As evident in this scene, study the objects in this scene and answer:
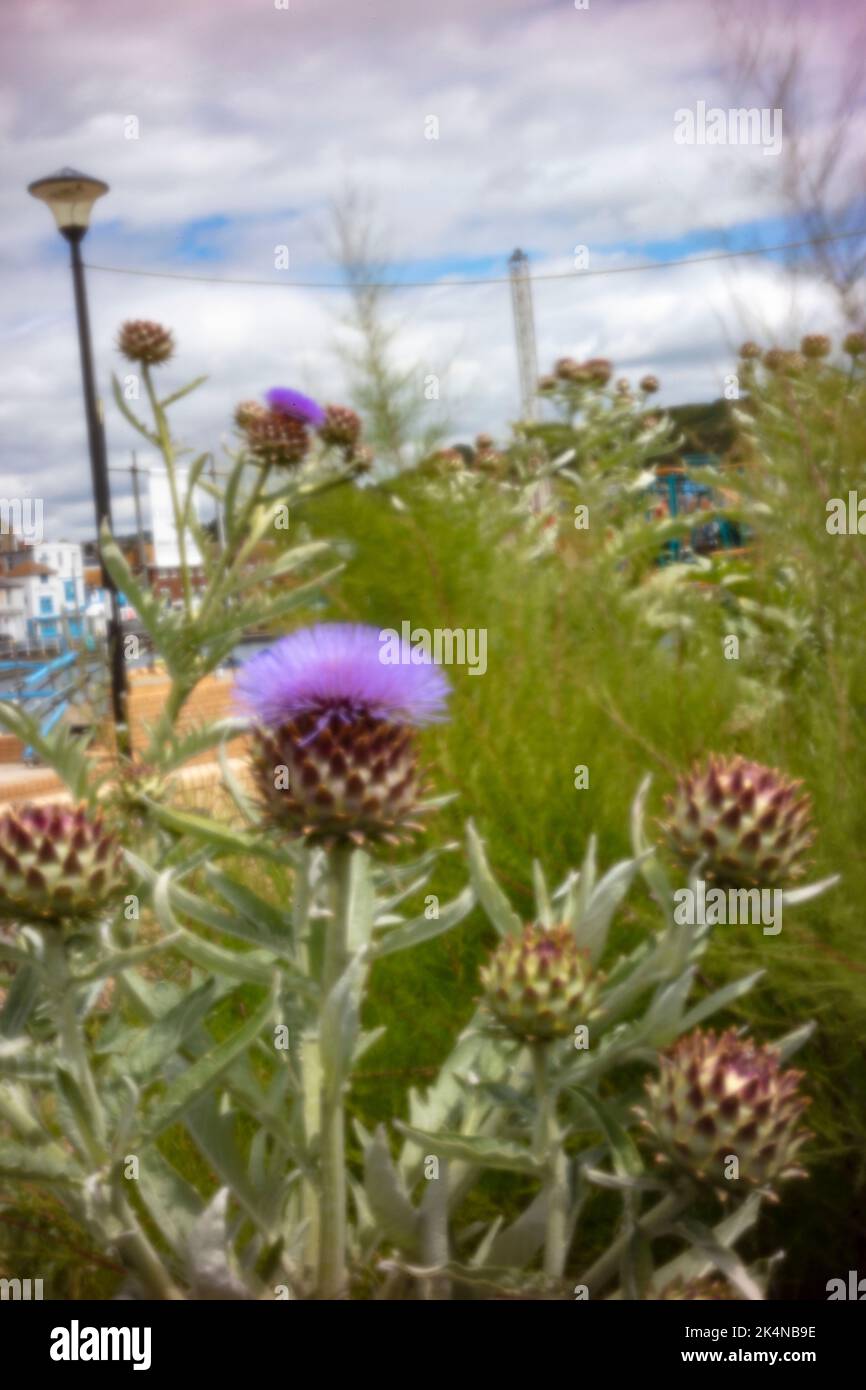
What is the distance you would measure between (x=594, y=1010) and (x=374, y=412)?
99 centimetres

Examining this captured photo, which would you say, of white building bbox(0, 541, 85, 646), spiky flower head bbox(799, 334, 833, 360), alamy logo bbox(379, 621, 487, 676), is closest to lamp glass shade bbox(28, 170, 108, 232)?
white building bbox(0, 541, 85, 646)

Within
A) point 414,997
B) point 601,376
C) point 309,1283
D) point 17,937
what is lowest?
point 309,1283

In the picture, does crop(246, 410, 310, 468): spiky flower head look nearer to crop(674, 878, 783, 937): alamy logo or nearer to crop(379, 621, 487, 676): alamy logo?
crop(379, 621, 487, 676): alamy logo

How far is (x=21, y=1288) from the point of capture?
39.1 inches

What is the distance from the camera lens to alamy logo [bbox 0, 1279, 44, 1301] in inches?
38.1

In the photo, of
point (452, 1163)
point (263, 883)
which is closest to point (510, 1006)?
point (452, 1163)

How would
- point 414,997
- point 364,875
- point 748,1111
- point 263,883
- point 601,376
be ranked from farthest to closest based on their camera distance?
1. point 601,376
2. point 263,883
3. point 414,997
4. point 364,875
5. point 748,1111

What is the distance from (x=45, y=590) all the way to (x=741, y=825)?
1.38 meters

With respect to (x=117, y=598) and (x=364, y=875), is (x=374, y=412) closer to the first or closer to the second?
(x=117, y=598)

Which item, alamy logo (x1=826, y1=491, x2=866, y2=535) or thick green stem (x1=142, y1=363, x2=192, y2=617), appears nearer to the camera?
alamy logo (x1=826, y1=491, x2=866, y2=535)

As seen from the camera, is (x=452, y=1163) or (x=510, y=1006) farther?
(x=452, y=1163)

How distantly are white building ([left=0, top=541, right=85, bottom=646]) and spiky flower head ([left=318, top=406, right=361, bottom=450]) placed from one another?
1.23ft

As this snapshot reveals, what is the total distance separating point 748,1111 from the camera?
77cm

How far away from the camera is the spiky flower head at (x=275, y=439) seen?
5.05ft
